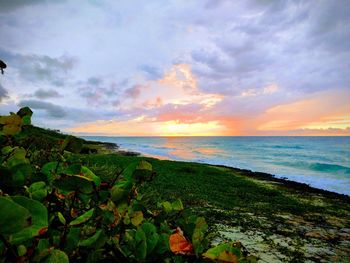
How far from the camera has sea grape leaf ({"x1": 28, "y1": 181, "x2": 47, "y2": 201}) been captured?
76 cm

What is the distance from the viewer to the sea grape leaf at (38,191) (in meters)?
0.76

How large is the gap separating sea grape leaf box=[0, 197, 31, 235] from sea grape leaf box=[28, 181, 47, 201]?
15.5 inches

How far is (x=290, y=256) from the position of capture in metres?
5.69

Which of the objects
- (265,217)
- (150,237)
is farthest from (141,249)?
(265,217)

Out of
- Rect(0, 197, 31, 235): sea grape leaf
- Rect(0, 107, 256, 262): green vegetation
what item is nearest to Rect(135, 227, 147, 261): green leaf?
Rect(0, 107, 256, 262): green vegetation

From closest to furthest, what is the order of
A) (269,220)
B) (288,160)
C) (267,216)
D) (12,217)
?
(12,217), (269,220), (267,216), (288,160)

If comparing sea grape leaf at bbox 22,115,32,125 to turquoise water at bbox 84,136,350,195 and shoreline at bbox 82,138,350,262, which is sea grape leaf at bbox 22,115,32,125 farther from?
turquoise water at bbox 84,136,350,195

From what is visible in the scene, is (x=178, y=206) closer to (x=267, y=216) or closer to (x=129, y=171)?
(x=129, y=171)

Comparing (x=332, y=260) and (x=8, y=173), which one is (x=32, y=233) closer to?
(x=8, y=173)

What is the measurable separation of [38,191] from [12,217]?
0.42 metres

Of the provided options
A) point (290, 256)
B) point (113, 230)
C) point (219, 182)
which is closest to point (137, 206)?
point (113, 230)

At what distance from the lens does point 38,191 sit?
2.52ft

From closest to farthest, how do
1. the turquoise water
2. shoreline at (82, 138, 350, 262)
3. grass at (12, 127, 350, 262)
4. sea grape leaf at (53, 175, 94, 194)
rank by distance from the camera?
sea grape leaf at (53, 175, 94, 194) < grass at (12, 127, 350, 262) < shoreline at (82, 138, 350, 262) < the turquoise water

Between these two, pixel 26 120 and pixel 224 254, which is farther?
pixel 26 120
